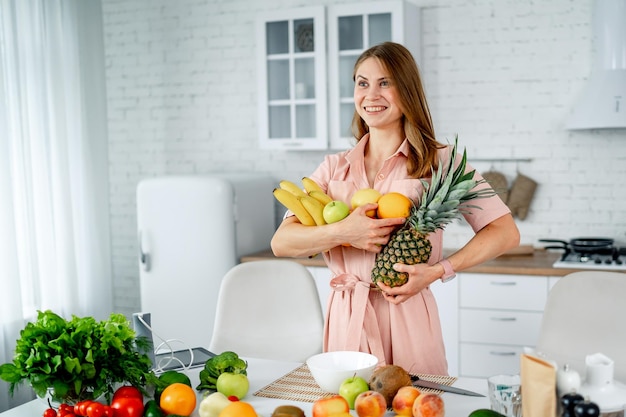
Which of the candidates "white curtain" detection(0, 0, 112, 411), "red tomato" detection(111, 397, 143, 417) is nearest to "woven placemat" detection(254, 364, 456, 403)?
"red tomato" detection(111, 397, 143, 417)

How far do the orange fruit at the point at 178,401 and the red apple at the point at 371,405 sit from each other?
1.34 ft

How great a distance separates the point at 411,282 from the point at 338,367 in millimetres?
303

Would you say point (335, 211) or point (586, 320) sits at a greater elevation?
point (335, 211)

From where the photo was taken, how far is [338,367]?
2.09m

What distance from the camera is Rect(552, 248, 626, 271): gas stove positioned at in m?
3.83

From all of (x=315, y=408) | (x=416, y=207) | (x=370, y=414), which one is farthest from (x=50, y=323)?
(x=416, y=207)

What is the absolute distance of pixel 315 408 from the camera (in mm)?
1743

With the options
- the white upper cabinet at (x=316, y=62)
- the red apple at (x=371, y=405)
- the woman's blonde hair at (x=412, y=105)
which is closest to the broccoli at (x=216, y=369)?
the red apple at (x=371, y=405)

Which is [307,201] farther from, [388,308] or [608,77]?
[608,77]

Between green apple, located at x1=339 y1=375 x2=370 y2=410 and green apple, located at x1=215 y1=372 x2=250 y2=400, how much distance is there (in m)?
0.28

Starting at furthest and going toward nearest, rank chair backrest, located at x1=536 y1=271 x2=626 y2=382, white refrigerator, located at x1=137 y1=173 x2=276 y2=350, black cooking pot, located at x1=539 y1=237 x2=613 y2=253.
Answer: white refrigerator, located at x1=137 y1=173 x2=276 y2=350 < black cooking pot, located at x1=539 y1=237 x2=613 y2=253 < chair backrest, located at x1=536 y1=271 x2=626 y2=382

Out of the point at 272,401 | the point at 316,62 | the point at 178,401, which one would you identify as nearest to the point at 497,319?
the point at 316,62

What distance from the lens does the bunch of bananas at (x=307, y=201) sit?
229cm

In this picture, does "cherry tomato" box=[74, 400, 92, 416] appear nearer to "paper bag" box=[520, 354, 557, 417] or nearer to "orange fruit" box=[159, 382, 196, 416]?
"orange fruit" box=[159, 382, 196, 416]
